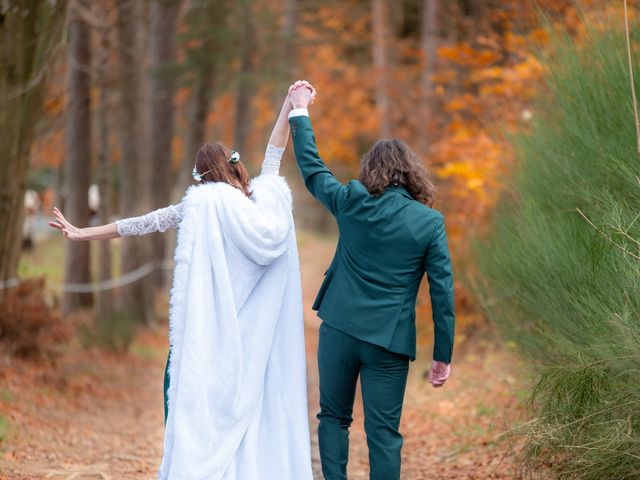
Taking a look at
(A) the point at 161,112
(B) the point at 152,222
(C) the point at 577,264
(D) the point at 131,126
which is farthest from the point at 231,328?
(A) the point at 161,112

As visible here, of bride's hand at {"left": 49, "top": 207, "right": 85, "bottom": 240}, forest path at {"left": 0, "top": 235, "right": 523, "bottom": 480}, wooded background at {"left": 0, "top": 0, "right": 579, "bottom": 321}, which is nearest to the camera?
bride's hand at {"left": 49, "top": 207, "right": 85, "bottom": 240}

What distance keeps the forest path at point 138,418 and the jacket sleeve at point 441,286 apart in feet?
2.43

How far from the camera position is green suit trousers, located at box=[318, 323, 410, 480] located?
4.45 metres

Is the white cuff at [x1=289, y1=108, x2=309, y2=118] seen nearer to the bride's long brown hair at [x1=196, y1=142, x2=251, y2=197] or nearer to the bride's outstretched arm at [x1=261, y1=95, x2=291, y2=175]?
the bride's outstretched arm at [x1=261, y1=95, x2=291, y2=175]

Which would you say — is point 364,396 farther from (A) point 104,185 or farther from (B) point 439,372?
(A) point 104,185

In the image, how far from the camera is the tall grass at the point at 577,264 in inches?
168

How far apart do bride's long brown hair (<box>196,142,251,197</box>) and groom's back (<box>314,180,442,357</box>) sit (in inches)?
26.0

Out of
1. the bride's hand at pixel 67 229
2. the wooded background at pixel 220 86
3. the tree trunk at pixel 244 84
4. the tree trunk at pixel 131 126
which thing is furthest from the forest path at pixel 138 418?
the tree trunk at pixel 244 84

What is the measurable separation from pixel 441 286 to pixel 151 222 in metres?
1.57

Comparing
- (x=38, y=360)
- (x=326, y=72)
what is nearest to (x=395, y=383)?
(x=38, y=360)

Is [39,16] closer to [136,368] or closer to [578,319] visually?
[136,368]

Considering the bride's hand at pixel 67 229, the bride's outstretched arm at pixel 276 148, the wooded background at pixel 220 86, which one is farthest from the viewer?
the wooded background at pixel 220 86

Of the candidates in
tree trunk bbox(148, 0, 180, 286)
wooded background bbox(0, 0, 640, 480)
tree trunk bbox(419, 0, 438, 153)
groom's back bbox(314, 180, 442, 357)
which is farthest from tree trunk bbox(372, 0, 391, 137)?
groom's back bbox(314, 180, 442, 357)

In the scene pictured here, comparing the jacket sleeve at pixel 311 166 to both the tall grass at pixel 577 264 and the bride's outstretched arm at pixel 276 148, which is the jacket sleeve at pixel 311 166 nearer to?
the bride's outstretched arm at pixel 276 148
